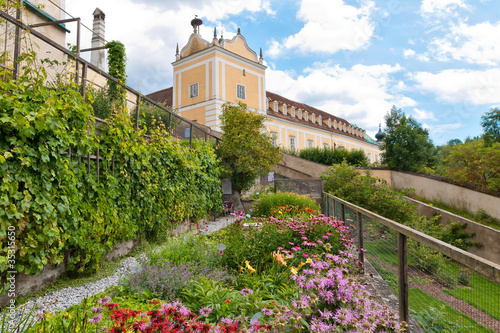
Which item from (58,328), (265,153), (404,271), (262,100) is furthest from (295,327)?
(262,100)

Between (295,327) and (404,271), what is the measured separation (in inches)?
45.8

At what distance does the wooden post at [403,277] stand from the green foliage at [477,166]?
15.3m

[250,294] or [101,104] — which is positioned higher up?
[101,104]

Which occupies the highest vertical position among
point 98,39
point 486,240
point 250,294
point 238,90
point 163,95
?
point 163,95

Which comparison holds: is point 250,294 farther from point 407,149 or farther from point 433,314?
point 407,149

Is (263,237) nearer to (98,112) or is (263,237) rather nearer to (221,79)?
(98,112)

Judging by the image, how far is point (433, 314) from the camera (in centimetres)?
274

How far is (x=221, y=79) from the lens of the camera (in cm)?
2500

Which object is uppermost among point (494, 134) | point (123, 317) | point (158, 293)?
point (494, 134)

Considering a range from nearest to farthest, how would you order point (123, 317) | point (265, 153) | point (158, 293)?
point (123, 317) → point (158, 293) → point (265, 153)

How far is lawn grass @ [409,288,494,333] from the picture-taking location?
2436 millimetres

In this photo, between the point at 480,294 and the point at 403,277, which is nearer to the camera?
the point at 480,294

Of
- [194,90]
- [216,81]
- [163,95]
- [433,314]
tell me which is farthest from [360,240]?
[163,95]

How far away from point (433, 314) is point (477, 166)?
1605 cm
